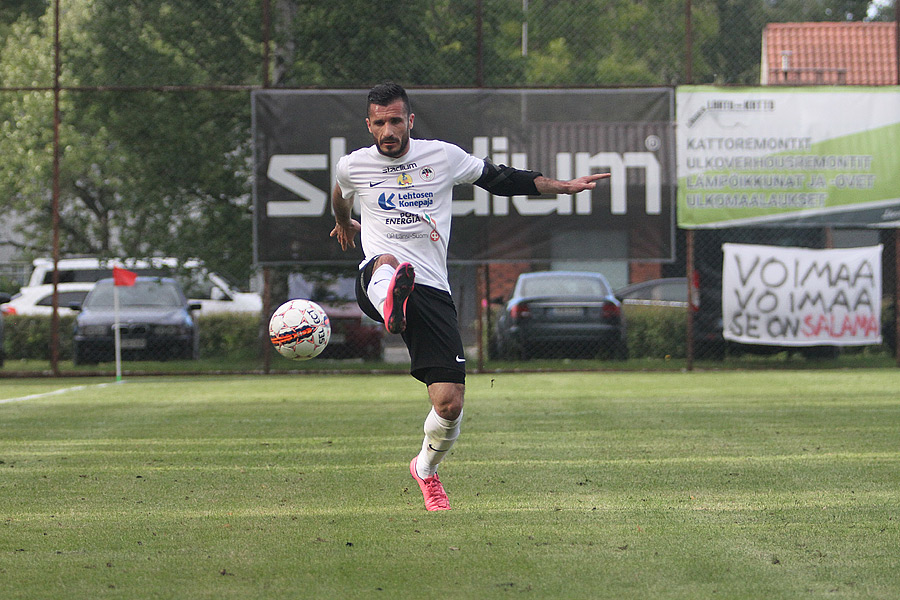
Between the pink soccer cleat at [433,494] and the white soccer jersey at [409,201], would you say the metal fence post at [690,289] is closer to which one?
the white soccer jersey at [409,201]

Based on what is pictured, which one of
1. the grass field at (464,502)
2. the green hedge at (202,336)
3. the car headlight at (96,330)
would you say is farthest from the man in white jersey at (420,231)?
the car headlight at (96,330)

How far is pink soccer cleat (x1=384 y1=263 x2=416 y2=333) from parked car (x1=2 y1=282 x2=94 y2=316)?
1787 cm

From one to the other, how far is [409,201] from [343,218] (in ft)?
2.19

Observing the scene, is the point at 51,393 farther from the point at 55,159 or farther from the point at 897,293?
the point at 897,293

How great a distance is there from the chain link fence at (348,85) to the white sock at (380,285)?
9.78 meters

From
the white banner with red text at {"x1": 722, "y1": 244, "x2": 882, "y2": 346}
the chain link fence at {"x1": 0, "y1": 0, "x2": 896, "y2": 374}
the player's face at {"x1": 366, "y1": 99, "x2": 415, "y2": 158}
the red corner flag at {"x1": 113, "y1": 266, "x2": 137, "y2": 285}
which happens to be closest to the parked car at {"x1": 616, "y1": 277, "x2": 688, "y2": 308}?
the chain link fence at {"x1": 0, "y1": 0, "x2": 896, "y2": 374}

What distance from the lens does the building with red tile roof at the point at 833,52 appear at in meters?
16.6

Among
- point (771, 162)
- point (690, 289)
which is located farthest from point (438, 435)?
point (771, 162)

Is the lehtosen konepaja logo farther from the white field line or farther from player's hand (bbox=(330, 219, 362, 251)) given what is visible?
the white field line

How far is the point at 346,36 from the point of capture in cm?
1567

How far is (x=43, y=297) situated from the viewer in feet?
75.2

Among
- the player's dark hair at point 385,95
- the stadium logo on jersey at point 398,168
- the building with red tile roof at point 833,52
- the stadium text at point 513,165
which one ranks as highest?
the building with red tile roof at point 833,52

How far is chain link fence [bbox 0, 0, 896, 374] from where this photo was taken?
15531 millimetres

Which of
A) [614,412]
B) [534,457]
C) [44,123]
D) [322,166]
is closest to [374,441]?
[534,457]
